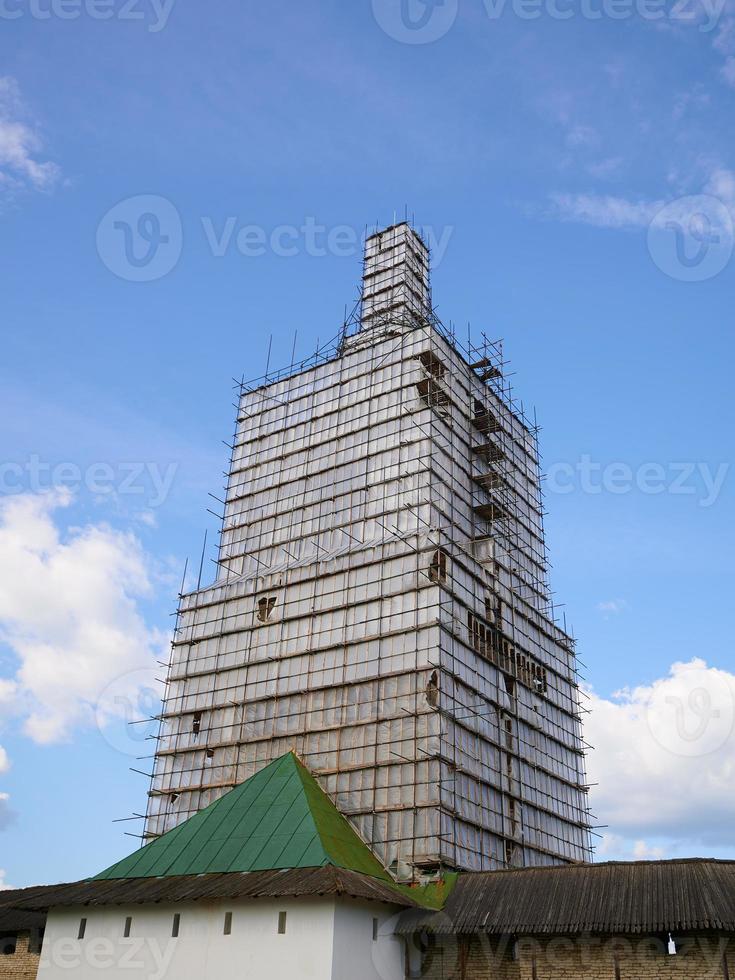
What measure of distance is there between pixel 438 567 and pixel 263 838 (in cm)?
1464

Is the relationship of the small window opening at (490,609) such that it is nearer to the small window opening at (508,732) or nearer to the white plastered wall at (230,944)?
the small window opening at (508,732)

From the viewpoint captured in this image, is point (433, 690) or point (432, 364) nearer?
point (433, 690)

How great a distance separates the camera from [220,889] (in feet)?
92.4

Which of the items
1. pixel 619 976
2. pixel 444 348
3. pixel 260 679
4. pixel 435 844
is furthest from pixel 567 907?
pixel 444 348

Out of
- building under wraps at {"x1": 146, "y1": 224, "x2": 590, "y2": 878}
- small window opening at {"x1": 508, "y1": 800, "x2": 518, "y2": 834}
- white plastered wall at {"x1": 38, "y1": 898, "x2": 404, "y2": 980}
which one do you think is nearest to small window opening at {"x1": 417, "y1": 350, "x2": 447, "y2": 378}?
building under wraps at {"x1": 146, "y1": 224, "x2": 590, "y2": 878}

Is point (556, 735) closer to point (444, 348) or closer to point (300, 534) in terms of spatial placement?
point (300, 534)

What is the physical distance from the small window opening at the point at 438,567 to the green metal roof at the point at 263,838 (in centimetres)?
1033

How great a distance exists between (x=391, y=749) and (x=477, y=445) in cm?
1940

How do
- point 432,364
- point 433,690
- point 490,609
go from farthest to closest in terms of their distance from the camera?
point 432,364
point 490,609
point 433,690

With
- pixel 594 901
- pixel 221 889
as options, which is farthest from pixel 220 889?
pixel 594 901

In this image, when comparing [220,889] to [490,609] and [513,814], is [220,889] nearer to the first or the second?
[513,814]

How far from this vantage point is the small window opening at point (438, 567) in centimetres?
4050

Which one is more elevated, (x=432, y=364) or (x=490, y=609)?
(x=432, y=364)

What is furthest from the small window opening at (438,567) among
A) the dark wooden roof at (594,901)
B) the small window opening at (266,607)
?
the dark wooden roof at (594,901)
